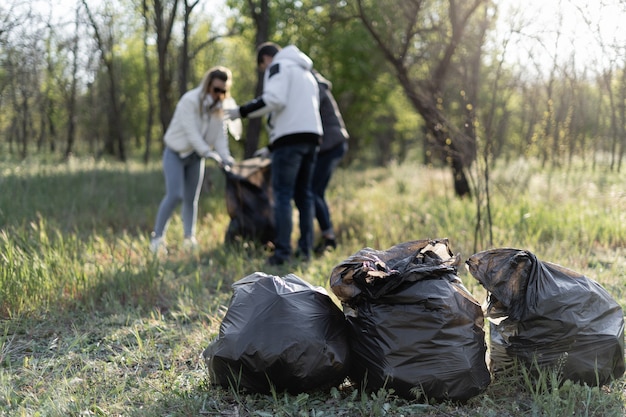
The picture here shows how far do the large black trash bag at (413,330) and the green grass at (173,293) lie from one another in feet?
0.30

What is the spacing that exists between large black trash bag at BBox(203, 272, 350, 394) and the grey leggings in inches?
114

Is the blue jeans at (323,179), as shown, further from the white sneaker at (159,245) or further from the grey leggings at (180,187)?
the white sneaker at (159,245)

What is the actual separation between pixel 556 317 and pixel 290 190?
273cm

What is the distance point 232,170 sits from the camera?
5.31 metres

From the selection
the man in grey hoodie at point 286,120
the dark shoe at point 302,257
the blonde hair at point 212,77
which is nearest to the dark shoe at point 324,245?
the dark shoe at point 302,257

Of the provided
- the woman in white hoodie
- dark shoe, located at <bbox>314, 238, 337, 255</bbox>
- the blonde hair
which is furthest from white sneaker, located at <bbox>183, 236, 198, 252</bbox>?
the blonde hair

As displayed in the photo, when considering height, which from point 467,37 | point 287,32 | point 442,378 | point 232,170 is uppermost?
point 287,32

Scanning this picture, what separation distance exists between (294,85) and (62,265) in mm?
2319

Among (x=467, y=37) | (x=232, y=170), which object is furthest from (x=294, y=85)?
(x=467, y=37)

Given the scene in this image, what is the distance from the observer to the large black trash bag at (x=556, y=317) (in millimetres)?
2395

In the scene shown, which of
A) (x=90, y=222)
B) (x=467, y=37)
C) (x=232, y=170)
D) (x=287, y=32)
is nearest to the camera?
(x=232, y=170)

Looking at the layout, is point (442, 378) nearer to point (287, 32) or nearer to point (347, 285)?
point (347, 285)

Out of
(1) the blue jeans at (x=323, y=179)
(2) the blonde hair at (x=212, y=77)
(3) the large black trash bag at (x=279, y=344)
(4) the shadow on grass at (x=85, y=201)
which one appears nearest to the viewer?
(3) the large black trash bag at (x=279, y=344)

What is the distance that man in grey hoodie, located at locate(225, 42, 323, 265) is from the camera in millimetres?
4637
